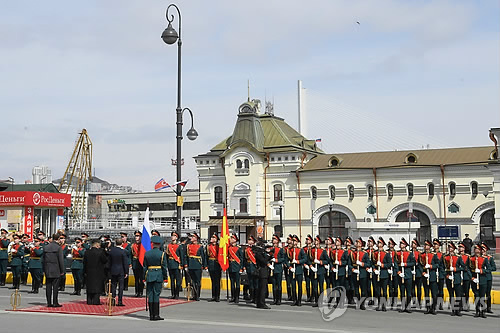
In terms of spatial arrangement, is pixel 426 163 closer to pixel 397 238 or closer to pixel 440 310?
pixel 397 238

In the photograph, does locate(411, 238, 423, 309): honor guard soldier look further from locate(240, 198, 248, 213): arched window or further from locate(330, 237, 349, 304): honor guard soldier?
locate(240, 198, 248, 213): arched window

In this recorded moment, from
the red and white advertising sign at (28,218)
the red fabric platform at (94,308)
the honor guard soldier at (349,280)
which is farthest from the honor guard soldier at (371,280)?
the red and white advertising sign at (28,218)

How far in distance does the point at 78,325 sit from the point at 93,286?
143 inches

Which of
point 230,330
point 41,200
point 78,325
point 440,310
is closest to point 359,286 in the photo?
point 440,310

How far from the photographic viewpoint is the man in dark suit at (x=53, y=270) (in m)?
16.6

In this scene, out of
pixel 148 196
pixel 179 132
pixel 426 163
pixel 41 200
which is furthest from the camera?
pixel 148 196

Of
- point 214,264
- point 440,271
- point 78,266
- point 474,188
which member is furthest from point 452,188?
point 78,266

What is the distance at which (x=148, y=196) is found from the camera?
116 metres

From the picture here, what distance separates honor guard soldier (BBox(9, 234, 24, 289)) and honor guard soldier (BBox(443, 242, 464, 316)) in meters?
13.3

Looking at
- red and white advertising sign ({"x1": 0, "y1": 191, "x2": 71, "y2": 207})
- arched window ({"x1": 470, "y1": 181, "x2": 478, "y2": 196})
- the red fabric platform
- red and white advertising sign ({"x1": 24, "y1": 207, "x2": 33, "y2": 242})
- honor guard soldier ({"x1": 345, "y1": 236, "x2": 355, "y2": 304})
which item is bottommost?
the red fabric platform

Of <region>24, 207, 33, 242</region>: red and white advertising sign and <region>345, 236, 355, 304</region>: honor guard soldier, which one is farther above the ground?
<region>24, 207, 33, 242</region>: red and white advertising sign

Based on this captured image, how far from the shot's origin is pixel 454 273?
1627 cm

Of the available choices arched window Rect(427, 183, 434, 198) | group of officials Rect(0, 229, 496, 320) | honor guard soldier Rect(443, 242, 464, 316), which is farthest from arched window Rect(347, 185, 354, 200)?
honor guard soldier Rect(443, 242, 464, 316)

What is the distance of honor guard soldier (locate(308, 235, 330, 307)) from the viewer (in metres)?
17.8
